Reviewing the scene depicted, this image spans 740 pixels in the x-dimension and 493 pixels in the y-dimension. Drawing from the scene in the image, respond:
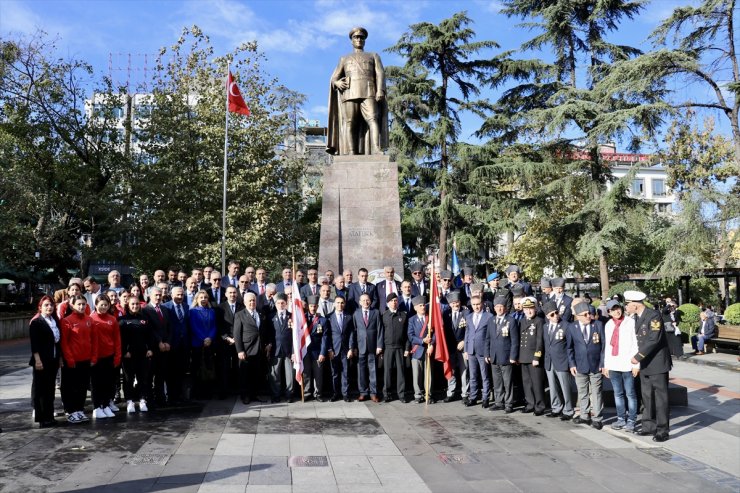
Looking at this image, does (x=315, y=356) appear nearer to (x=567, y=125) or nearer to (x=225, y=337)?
(x=225, y=337)

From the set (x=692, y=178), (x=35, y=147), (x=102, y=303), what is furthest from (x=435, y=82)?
(x=102, y=303)

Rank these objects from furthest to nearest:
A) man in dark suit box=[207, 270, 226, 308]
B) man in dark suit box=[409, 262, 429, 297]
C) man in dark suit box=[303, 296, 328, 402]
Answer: man in dark suit box=[409, 262, 429, 297]
man in dark suit box=[207, 270, 226, 308]
man in dark suit box=[303, 296, 328, 402]

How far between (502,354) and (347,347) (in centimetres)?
238

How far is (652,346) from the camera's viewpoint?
291 inches

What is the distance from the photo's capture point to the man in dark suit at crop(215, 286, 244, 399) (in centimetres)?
923

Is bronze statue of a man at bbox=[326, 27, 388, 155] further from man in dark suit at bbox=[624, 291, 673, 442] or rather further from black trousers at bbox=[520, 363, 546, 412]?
man in dark suit at bbox=[624, 291, 673, 442]

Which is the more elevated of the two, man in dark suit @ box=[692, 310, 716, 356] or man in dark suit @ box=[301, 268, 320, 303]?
man in dark suit @ box=[301, 268, 320, 303]

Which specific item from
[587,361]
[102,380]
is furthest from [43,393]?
[587,361]

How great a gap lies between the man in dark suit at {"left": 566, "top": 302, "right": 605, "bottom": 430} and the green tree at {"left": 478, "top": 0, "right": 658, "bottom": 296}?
47.2ft

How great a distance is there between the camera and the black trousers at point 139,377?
27.7 feet

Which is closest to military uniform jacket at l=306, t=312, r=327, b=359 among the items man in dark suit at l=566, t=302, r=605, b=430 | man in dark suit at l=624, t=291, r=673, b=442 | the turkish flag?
man in dark suit at l=566, t=302, r=605, b=430

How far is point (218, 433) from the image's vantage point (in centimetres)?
700

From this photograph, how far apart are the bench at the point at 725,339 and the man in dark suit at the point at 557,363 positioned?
11404mm

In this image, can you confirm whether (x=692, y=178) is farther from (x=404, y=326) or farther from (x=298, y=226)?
(x=404, y=326)
